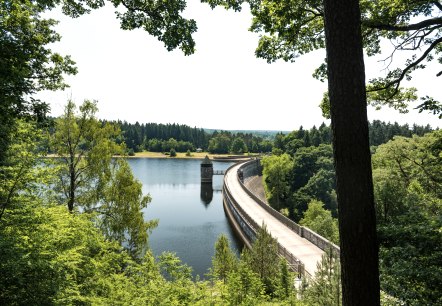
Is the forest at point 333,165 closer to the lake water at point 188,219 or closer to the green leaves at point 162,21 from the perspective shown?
the green leaves at point 162,21

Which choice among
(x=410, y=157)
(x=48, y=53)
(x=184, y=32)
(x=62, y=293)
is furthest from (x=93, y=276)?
(x=410, y=157)

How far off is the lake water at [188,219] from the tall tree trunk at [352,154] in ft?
77.9

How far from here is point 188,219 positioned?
1684 inches

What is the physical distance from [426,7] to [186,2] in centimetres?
556

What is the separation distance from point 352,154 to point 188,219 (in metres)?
41.4

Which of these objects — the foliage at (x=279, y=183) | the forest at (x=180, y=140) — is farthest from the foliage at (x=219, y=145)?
the foliage at (x=279, y=183)

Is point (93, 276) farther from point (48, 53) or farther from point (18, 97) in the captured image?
point (48, 53)

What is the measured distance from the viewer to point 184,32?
16.9ft

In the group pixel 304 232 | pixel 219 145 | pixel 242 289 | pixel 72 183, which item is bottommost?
pixel 304 232

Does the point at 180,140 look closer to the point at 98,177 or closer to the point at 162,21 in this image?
the point at 98,177

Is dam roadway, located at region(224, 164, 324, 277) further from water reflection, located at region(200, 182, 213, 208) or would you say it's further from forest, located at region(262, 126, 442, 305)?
water reflection, located at region(200, 182, 213, 208)

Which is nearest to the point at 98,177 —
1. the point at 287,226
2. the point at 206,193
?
the point at 287,226

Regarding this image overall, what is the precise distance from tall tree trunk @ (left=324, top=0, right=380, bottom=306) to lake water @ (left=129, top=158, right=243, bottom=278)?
2375 centimetres

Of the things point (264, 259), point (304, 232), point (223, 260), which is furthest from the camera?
point (304, 232)
